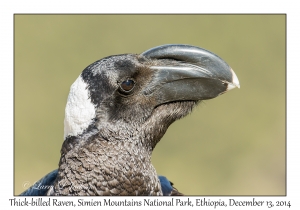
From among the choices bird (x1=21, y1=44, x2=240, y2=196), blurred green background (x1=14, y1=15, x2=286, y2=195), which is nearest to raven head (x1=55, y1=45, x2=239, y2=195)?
bird (x1=21, y1=44, x2=240, y2=196)

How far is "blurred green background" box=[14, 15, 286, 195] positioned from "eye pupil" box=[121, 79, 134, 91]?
8988mm

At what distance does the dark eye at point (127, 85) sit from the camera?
5672 millimetres

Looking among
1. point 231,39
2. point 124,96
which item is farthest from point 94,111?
point 231,39

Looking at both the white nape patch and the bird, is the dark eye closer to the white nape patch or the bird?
the bird

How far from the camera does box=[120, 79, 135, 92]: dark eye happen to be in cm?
567

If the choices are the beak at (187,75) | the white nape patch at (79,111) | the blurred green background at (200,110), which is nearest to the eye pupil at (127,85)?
the beak at (187,75)

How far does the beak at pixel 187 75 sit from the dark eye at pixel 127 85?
168mm

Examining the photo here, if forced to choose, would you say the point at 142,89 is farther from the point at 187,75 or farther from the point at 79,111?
the point at 79,111

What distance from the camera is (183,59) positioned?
5.80 metres

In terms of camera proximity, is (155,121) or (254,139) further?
(254,139)

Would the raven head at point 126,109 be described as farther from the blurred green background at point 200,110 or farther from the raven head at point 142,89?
the blurred green background at point 200,110

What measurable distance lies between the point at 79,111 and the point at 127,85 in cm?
56
